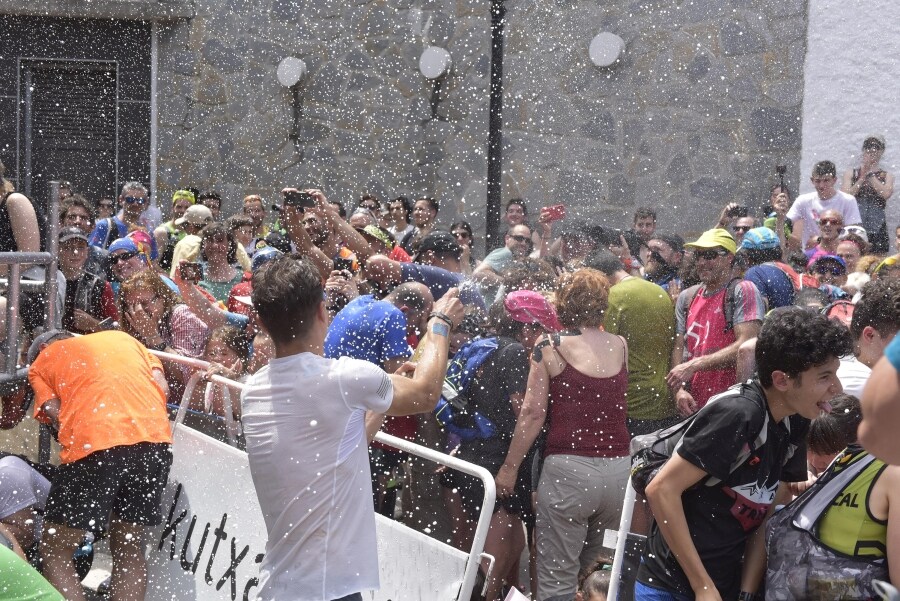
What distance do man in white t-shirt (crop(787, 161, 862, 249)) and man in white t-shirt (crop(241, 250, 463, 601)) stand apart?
6.87 meters

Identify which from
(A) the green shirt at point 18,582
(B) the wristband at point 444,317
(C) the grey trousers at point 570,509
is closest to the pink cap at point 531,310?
(C) the grey trousers at point 570,509

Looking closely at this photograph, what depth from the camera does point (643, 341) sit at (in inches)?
249

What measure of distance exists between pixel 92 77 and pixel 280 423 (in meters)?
12.1

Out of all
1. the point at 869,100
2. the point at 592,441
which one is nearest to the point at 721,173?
the point at 869,100

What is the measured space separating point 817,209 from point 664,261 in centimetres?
210

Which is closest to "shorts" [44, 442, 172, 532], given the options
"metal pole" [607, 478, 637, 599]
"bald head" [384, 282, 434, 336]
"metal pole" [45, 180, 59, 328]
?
"metal pole" [45, 180, 59, 328]

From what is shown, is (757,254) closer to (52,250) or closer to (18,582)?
(52,250)

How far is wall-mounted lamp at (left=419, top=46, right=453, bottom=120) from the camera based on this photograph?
41.9 feet

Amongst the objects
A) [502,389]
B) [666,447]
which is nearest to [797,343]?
[666,447]

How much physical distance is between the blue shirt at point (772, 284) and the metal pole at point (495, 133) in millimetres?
4393

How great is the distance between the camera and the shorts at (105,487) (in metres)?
5.45

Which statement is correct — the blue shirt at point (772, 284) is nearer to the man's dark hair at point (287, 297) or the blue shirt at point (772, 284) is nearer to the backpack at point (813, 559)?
the backpack at point (813, 559)

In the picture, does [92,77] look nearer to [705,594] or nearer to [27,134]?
A: [27,134]

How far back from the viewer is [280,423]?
10.8 feet
